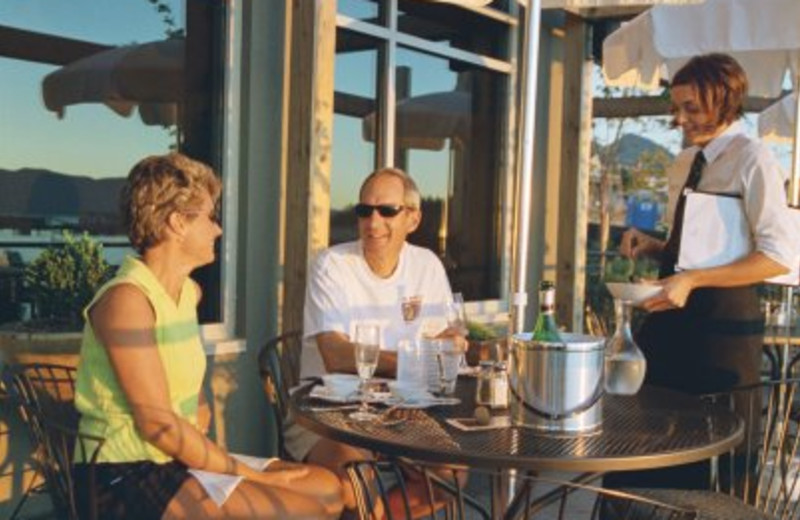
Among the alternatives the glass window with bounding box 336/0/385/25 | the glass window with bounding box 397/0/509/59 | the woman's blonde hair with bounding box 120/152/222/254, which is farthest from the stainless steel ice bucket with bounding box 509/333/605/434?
the glass window with bounding box 397/0/509/59

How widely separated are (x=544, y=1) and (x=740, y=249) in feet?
4.64

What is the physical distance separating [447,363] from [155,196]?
2.91 ft

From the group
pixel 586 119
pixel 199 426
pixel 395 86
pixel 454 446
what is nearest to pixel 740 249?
pixel 454 446

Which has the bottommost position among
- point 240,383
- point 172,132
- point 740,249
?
point 240,383

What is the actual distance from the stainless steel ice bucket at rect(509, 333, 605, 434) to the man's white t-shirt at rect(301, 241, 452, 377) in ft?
2.42

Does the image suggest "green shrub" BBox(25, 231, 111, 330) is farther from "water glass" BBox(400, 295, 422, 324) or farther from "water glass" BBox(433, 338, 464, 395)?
"water glass" BBox(433, 338, 464, 395)

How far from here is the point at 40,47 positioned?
3.49 meters

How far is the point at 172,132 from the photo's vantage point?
3.98 metres

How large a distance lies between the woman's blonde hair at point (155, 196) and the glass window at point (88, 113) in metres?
1.26

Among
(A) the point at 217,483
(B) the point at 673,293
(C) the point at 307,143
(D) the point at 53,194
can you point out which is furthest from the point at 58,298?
(B) the point at 673,293

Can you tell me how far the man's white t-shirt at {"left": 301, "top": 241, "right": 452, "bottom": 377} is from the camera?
2.94 meters

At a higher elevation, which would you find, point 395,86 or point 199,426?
point 395,86

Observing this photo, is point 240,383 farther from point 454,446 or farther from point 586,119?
point 586,119

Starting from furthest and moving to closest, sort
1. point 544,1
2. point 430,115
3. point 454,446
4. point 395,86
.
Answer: point 430,115
point 395,86
point 544,1
point 454,446
